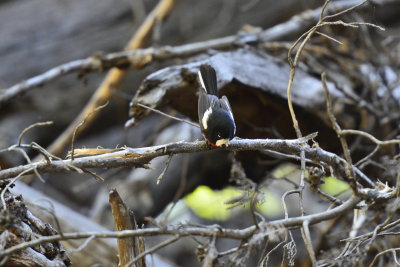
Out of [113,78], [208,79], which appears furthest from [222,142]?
[113,78]

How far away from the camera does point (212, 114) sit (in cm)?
199

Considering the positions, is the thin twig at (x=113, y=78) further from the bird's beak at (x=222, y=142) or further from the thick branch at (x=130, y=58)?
the bird's beak at (x=222, y=142)

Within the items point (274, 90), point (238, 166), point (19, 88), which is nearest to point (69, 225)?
point (19, 88)

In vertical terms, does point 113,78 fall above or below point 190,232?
below

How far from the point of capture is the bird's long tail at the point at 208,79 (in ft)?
7.05

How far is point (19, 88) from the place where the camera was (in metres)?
2.98

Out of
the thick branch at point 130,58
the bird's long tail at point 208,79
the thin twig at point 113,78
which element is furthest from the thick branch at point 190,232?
the thin twig at point 113,78

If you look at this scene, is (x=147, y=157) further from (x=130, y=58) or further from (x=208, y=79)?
(x=130, y=58)

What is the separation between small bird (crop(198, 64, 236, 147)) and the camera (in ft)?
6.08

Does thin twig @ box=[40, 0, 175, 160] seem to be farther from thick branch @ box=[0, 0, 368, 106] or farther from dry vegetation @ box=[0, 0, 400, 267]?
thick branch @ box=[0, 0, 368, 106]

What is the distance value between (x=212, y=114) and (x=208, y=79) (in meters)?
0.23

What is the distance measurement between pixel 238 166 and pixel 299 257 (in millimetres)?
1962

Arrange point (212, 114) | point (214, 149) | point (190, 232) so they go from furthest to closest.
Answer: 1. point (212, 114)
2. point (214, 149)
3. point (190, 232)

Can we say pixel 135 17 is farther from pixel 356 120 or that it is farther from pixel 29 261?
pixel 29 261
